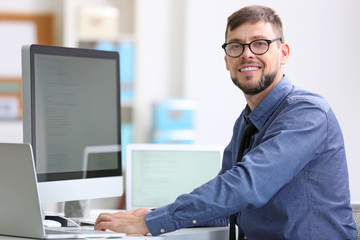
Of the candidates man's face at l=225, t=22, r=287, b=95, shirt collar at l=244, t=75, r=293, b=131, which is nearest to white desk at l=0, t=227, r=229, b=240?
shirt collar at l=244, t=75, r=293, b=131

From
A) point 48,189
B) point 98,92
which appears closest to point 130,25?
point 98,92

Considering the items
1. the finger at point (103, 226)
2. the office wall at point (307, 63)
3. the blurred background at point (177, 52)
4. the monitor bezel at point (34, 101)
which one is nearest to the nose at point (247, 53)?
the monitor bezel at point (34, 101)

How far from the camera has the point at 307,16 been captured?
3.43 m

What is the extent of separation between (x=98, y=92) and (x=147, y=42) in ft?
8.19

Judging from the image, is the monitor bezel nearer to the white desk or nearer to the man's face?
the white desk

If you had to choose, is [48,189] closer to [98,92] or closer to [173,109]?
[98,92]

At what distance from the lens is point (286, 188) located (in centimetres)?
158

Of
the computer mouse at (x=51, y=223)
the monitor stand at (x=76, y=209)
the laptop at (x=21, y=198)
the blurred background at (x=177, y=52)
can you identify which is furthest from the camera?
the blurred background at (x=177, y=52)

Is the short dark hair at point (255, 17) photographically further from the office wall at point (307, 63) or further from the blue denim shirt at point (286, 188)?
the office wall at point (307, 63)

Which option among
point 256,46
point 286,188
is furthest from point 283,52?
point 286,188

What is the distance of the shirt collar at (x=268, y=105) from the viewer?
1.73m

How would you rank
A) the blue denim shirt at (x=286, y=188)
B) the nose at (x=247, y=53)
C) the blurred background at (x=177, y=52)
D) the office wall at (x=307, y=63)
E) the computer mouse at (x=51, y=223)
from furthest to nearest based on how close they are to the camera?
1. the blurred background at (x=177, y=52)
2. the office wall at (x=307, y=63)
3. the nose at (x=247, y=53)
4. the computer mouse at (x=51, y=223)
5. the blue denim shirt at (x=286, y=188)

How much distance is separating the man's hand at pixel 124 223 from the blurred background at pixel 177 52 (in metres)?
1.88

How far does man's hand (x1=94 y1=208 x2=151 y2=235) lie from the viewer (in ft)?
4.92
